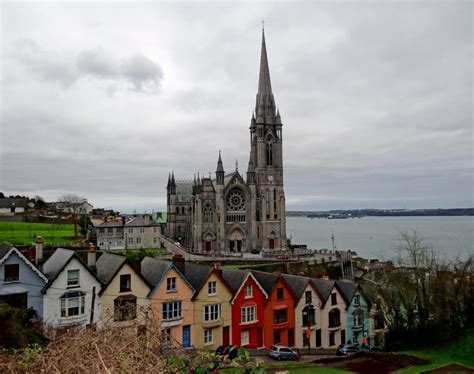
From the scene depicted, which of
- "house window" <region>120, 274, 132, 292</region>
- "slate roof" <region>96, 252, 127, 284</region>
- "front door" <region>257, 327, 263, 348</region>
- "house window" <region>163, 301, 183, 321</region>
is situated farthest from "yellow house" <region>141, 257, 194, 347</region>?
"front door" <region>257, 327, 263, 348</region>

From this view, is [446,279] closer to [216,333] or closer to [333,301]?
[333,301]

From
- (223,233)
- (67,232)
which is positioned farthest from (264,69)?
(67,232)

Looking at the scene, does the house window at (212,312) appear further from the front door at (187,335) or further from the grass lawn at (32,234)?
the grass lawn at (32,234)

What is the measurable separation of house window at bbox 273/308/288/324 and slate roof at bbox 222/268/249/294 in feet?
13.9

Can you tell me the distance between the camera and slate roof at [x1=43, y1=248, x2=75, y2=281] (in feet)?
87.4

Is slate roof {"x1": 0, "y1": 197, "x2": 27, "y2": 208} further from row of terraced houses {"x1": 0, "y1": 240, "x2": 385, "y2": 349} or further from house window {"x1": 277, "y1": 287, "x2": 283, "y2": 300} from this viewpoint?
house window {"x1": 277, "y1": 287, "x2": 283, "y2": 300}

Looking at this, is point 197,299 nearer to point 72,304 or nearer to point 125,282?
point 125,282

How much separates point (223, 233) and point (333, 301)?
1756 inches

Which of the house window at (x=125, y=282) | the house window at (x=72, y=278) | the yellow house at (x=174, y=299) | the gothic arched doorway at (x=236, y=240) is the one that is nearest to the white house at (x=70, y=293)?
the house window at (x=72, y=278)

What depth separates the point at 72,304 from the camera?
26719mm

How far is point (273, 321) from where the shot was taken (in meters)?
33.8

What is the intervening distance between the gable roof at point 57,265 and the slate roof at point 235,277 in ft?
35.3

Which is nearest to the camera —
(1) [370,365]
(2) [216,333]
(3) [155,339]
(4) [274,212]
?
(3) [155,339]

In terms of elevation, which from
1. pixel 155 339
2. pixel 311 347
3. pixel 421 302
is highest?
pixel 155 339
